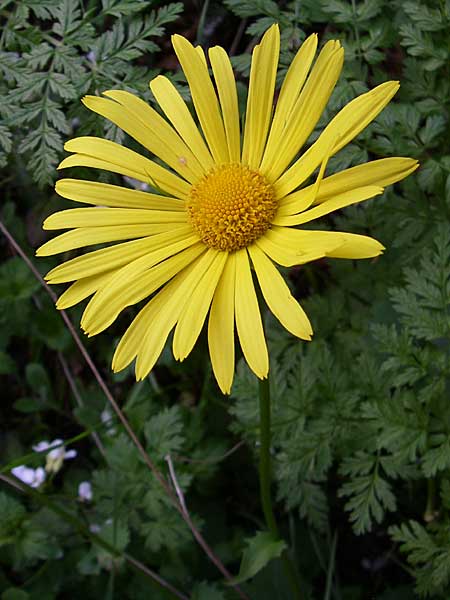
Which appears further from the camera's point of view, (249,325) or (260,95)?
(260,95)

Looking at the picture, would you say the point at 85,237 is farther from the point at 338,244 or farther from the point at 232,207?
the point at 338,244

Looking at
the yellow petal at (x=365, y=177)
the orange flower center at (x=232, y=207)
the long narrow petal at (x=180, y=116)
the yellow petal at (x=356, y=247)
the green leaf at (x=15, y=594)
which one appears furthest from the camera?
the green leaf at (x=15, y=594)

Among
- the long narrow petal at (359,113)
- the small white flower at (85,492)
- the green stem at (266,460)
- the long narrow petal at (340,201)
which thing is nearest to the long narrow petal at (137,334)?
the green stem at (266,460)

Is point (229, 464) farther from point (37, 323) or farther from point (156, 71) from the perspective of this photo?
point (156, 71)

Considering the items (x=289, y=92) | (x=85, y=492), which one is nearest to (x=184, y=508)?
(x=85, y=492)

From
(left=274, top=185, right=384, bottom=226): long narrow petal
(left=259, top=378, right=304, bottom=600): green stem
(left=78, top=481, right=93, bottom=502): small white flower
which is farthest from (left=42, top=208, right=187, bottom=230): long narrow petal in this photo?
(left=78, top=481, right=93, bottom=502): small white flower

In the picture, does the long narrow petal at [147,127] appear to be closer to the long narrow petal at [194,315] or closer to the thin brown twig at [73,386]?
the long narrow petal at [194,315]

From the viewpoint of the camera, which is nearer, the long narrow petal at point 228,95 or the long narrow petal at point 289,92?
the long narrow petal at point 289,92

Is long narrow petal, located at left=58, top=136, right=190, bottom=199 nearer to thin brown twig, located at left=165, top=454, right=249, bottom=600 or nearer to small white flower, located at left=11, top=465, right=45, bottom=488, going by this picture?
thin brown twig, located at left=165, top=454, right=249, bottom=600
